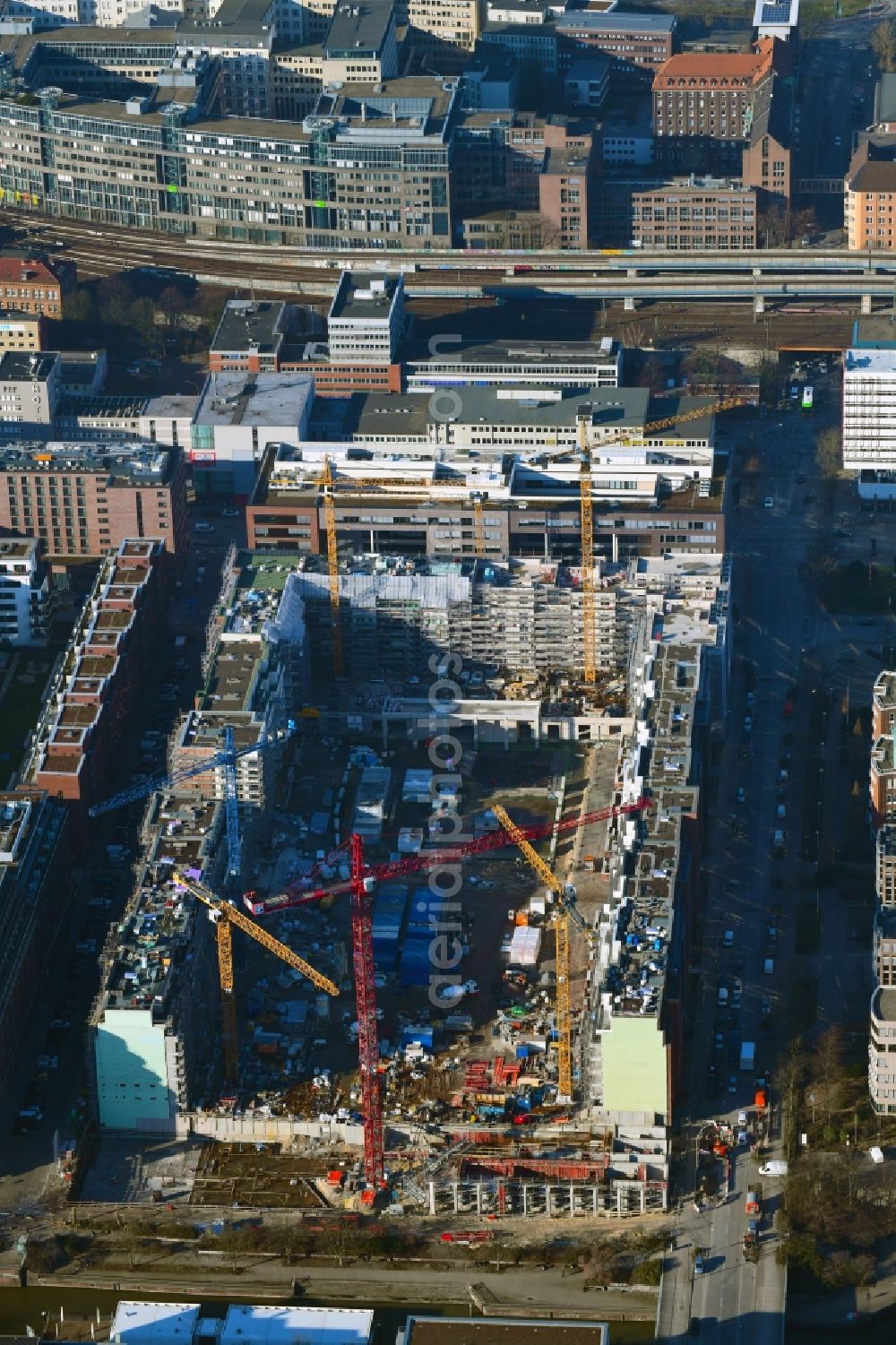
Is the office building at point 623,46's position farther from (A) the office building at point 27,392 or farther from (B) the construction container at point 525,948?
(B) the construction container at point 525,948

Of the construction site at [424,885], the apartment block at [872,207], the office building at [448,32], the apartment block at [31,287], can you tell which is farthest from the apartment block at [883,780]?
the office building at [448,32]

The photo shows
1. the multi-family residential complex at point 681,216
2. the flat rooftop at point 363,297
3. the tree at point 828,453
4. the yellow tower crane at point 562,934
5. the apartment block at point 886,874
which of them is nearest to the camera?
the yellow tower crane at point 562,934

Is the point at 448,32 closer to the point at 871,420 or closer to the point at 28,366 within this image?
the point at 28,366

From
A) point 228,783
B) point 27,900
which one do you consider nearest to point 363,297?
point 228,783

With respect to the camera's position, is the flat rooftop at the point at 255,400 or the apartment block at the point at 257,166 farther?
the apartment block at the point at 257,166

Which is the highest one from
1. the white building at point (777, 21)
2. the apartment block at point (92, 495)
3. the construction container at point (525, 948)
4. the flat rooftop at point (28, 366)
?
the white building at point (777, 21)

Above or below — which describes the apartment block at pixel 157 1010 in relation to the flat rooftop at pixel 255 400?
below
